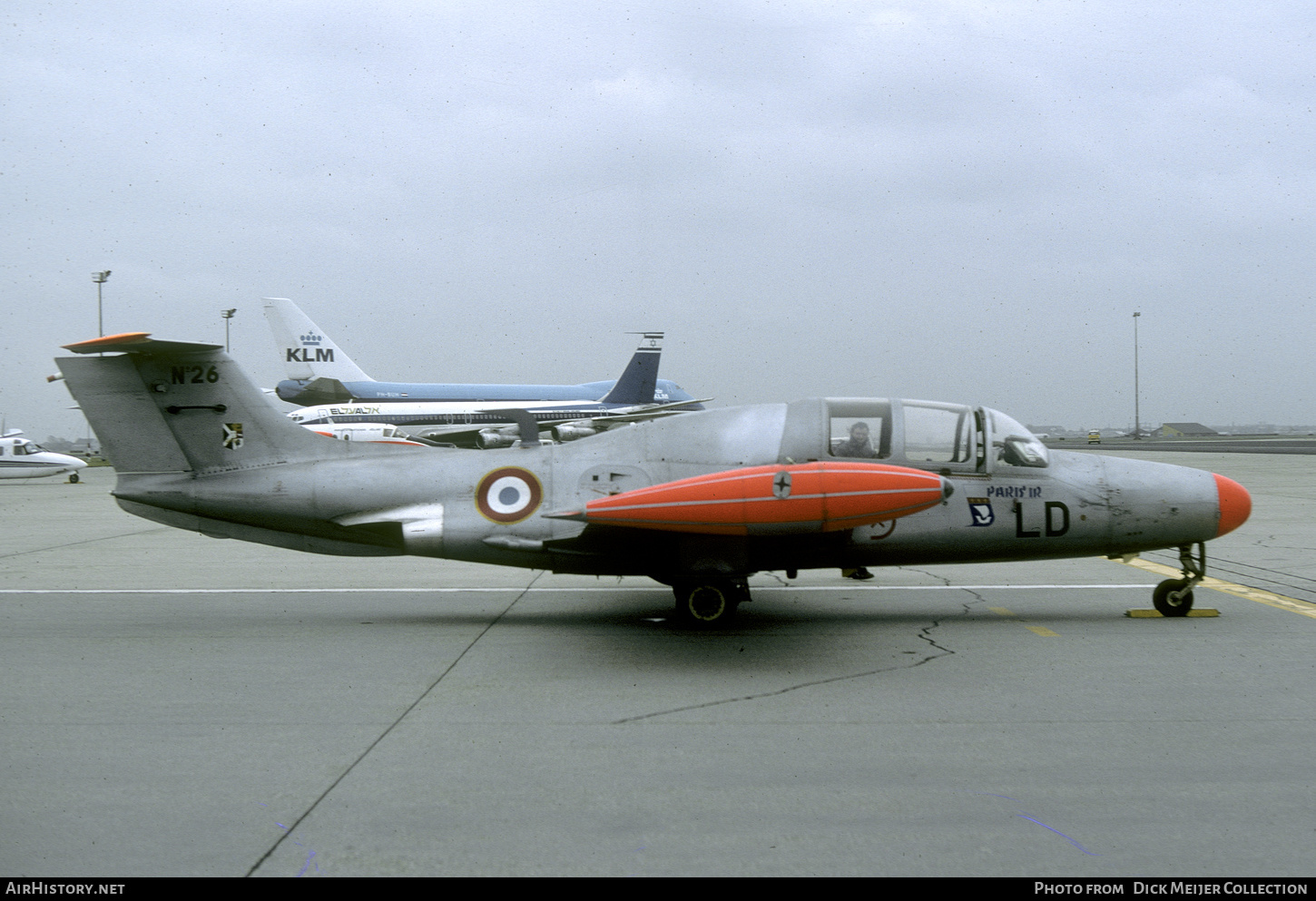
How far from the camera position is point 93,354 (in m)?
8.34

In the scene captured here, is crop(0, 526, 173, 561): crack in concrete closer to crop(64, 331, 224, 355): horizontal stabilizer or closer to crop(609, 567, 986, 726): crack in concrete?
crop(64, 331, 224, 355): horizontal stabilizer

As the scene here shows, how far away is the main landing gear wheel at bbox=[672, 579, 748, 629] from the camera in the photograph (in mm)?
8047

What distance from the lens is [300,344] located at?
57.2 metres

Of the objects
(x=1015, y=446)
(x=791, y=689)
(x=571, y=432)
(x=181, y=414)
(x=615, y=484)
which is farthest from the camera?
(x=571, y=432)

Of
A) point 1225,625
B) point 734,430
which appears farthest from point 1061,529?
point 734,430

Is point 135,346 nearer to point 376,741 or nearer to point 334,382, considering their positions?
point 376,741

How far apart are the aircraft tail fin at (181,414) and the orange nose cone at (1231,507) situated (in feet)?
27.8

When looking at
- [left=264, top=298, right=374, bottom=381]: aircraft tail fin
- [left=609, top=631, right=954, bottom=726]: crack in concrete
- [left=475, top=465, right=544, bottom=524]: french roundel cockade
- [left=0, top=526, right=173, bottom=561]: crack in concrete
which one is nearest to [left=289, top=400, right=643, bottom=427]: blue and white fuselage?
[left=264, top=298, right=374, bottom=381]: aircraft tail fin

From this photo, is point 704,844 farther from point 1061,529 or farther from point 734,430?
point 1061,529

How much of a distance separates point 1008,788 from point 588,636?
14.5 feet

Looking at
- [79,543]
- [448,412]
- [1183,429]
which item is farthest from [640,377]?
[1183,429]

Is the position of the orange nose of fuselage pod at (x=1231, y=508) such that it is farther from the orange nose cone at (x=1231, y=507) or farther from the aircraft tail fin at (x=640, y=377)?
the aircraft tail fin at (x=640, y=377)

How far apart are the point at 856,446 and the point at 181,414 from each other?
643 cm

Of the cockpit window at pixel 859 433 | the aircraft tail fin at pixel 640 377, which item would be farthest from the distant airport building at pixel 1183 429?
the cockpit window at pixel 859 433
